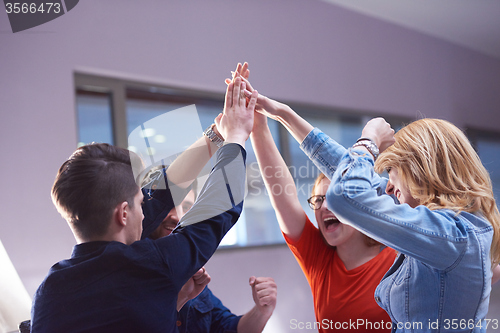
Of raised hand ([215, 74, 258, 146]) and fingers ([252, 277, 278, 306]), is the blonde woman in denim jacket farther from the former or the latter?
fingers ([252, 277, 278, 306])

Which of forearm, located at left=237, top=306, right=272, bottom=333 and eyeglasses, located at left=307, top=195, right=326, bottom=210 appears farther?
eyeglasses, located at left=307, top=195, right=326, bottom=210

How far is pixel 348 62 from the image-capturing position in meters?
3.66

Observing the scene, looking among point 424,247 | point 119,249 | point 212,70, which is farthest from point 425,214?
point 212,70

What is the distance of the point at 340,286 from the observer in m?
1.24

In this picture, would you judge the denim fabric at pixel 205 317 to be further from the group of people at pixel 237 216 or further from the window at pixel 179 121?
the window at pixel 179 121

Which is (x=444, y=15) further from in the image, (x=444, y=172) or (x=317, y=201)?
(x=444, y=172)

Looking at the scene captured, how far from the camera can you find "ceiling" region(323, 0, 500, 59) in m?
3.63

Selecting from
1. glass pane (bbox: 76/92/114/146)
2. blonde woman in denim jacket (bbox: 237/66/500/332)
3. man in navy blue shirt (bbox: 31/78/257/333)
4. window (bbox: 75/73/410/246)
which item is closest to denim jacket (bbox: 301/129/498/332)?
blonde woman in denim jacket (bbox: 237/66/500/332)

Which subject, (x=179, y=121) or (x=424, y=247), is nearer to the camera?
(x=424, y=247)

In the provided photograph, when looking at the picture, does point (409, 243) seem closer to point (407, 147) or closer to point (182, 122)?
point (407, 147)

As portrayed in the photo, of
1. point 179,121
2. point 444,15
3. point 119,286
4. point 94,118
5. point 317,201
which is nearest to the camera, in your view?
point 119,286

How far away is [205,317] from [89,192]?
0.61 metres

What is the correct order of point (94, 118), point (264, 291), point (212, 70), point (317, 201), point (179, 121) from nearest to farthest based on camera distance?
point (264, 291)
point (317, 201)
point (179, 121)
point (94, 118)
point (212, 70)

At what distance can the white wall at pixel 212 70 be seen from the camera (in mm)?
2039
